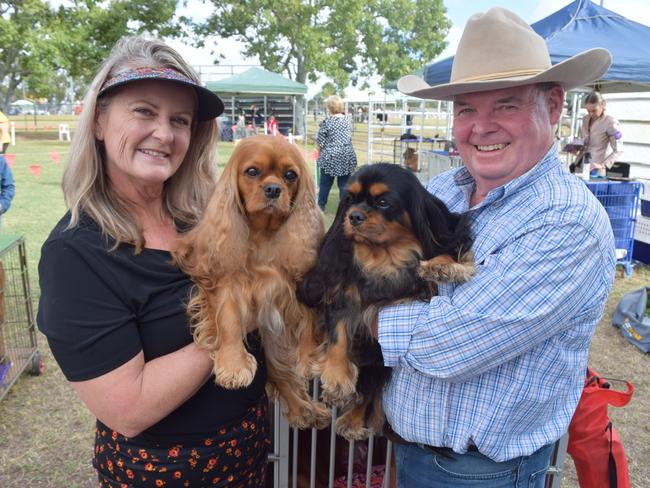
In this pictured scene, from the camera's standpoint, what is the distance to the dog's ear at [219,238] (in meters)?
1.77

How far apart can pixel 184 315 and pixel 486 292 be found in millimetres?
905

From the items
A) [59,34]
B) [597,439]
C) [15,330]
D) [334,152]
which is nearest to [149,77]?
[597,439]

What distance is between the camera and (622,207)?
7160 mm

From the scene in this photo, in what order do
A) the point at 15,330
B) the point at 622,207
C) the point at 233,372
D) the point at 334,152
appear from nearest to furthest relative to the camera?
the point at 233,372
the point at 15,330
the point at 622,207
the point at 334,152

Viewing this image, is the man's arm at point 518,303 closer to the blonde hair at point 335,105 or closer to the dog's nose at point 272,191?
the dog's nose at point 272,191

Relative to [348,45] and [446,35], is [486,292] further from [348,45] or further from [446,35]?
[446,35]

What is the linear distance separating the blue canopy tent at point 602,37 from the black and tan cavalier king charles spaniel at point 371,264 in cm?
576

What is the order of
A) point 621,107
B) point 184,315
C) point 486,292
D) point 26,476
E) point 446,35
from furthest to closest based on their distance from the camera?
1. point 446,35
2. point 621,107
3. point 26,476
4. point 184,315
5. point 486,292

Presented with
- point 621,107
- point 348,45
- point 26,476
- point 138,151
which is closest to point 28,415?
point 26,476

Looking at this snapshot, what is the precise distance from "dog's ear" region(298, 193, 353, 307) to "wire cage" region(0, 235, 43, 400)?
3.09 m

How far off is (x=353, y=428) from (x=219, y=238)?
3.24ft

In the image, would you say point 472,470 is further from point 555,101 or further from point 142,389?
point 555,101

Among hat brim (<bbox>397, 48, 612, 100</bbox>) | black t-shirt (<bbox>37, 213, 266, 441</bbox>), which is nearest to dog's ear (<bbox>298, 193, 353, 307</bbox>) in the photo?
black t-shirt (<bbox>37, 213, 266, 441</bbox>)

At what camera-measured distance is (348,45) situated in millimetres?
37656
